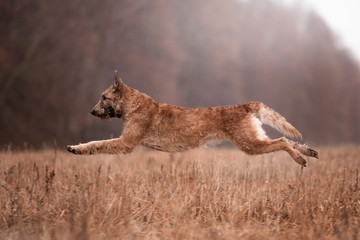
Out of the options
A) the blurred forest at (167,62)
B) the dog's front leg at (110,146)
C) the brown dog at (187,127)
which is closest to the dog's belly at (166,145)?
the brown dog at (187,127)

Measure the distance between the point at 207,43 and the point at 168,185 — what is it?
70.6 feet

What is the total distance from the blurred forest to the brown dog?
6336 mm

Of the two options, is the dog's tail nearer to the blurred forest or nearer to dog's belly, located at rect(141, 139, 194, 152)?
dog's belly, located at rect(141, 139, 194, 152)

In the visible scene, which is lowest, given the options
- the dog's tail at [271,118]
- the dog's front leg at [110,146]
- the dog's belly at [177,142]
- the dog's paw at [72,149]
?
the dog's paw at [72,149]

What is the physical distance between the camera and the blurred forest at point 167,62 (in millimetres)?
18125

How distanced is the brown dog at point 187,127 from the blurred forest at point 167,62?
6336mm

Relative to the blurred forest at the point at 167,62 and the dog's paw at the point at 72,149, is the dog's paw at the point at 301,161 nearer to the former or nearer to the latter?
the dog's paw at the point at 72,149

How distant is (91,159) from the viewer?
362 inches

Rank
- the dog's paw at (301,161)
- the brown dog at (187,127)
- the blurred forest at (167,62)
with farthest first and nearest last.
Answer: the blurred forest at (167,62)
the brown dog at (187,127)
the dog's paw at (301,161)

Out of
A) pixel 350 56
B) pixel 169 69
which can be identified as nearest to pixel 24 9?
pixel 169 69

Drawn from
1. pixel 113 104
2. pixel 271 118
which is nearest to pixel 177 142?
pixel 113 104

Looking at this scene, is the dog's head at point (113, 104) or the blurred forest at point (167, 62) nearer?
the dog's head at point (113, 104)

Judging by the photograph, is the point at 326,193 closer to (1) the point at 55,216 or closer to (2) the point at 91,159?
(1) the point at 55,216

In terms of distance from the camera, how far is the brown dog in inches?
241
